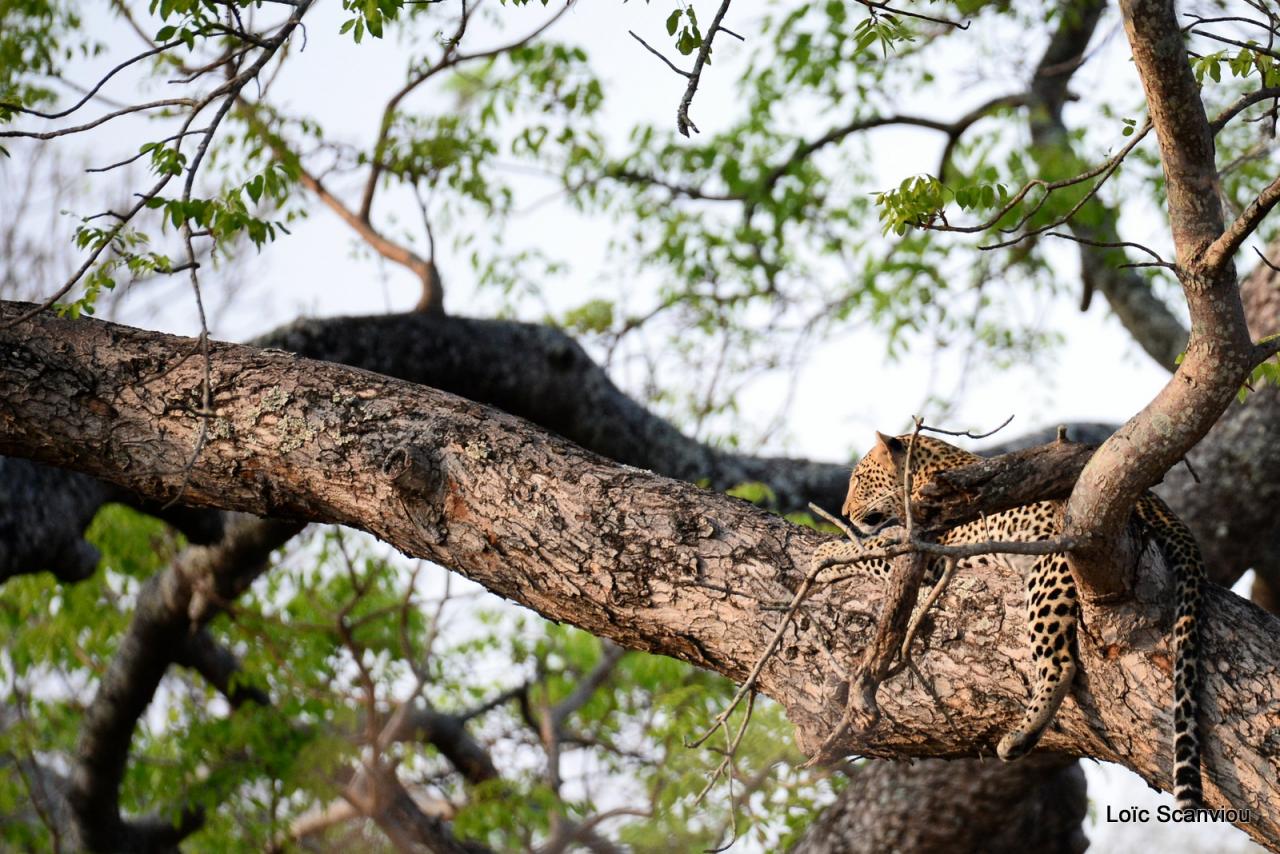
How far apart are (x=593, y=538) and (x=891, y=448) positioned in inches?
47.3

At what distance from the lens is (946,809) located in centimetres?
609

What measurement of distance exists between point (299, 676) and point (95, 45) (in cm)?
415

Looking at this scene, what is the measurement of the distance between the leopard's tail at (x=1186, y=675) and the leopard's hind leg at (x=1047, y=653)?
10.1 inches

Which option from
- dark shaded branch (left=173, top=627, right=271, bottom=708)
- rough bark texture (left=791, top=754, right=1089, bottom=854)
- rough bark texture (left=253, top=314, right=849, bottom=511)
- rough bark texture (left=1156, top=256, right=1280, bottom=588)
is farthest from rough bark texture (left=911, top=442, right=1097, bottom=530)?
dark shaded branch (left=173, top=627, right=271, bottom=708)

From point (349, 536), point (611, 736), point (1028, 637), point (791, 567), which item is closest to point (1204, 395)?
point (1028, 637)

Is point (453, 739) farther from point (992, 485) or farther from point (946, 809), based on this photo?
point (992, 485)

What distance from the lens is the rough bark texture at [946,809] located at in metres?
6.09

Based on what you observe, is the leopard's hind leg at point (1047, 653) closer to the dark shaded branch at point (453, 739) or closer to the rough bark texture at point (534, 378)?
the rough bark texture at point (534, 378)

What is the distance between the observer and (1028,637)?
342 centimetres

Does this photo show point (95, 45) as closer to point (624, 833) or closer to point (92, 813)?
point (92, 813)

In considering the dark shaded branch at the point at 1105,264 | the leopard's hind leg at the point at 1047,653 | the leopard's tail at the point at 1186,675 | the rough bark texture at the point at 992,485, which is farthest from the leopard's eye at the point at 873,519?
the dark shaded branch at the point at 1105,264

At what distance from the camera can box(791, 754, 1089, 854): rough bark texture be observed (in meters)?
6.09

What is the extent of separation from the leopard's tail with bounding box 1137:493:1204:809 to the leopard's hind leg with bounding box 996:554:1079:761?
0.26 m

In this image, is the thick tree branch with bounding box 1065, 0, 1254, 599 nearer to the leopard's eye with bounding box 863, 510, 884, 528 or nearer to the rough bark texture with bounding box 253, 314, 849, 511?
the leopard's eye with bounding box 863, 510, 884, 528
